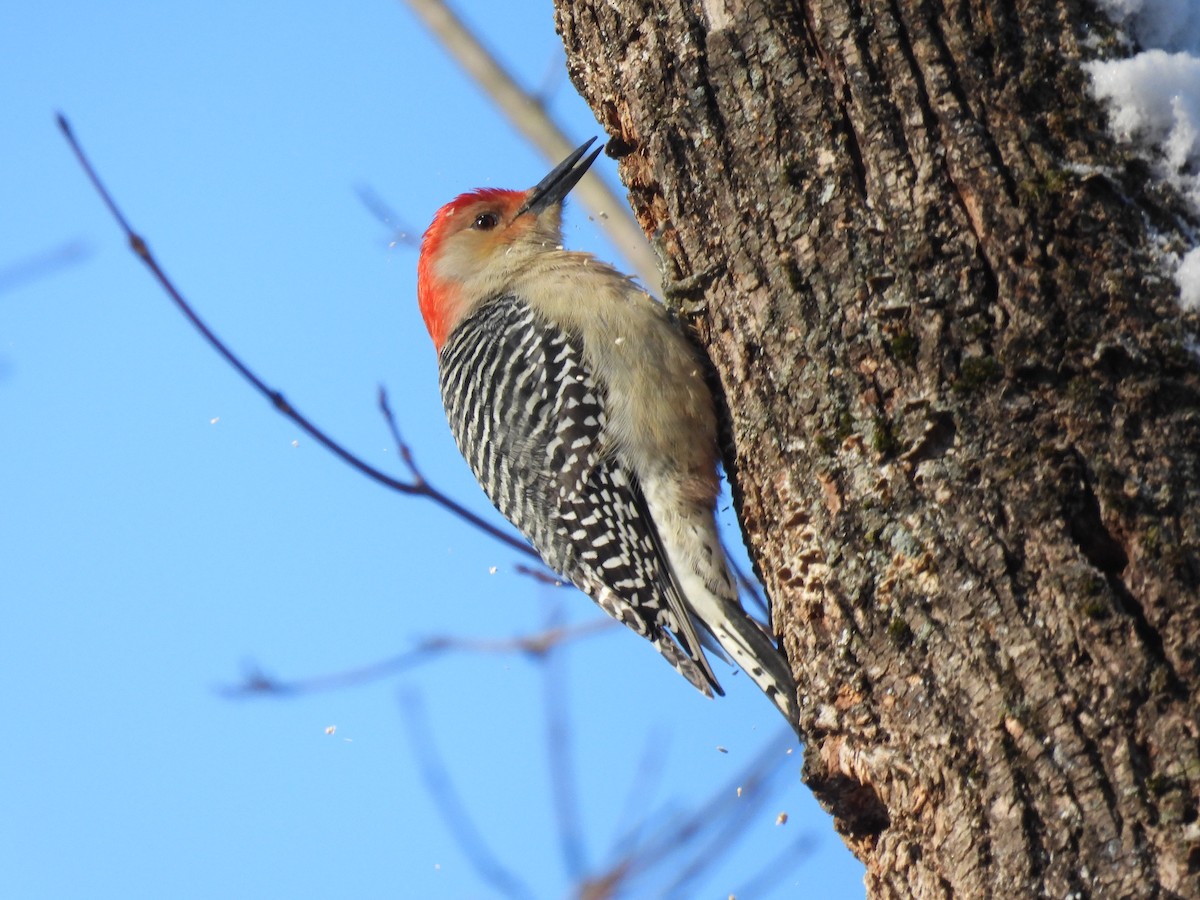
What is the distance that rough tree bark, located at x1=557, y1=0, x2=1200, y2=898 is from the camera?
2.13 m

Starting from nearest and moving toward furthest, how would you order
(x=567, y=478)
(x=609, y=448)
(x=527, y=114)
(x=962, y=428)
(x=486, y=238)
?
1. (x=962, y=428)
2. (x=609, y=448)
3. (x=567, y=478)
4. (x=486, y=238)
5. (x=527, y=114)

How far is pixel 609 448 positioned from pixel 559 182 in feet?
4.97

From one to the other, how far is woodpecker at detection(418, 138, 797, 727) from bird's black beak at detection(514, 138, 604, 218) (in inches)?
12.7

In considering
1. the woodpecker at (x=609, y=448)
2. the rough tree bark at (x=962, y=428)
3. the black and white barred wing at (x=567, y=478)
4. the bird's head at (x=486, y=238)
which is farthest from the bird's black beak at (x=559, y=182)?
the rough tree bark at (x=962, y=428)

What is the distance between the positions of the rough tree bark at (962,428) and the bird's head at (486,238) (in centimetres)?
212

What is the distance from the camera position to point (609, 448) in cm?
416

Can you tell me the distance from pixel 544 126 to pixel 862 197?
300 cm

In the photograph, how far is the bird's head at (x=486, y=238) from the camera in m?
5.14

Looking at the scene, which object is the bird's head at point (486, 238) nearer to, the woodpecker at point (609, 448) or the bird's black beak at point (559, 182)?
the bird's black beak at point (559, 182)

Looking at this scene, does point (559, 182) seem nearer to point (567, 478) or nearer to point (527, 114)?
point (527, 114)

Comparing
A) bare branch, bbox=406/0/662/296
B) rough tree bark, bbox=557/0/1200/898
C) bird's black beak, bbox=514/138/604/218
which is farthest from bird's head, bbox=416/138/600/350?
rough tree bark, bbox=557/0/1200/898

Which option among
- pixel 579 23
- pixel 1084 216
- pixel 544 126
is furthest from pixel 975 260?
pixel 544 126

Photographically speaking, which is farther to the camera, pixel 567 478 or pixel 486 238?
pixel 486 238

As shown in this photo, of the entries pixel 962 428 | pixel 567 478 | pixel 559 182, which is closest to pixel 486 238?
pixel 559 182
